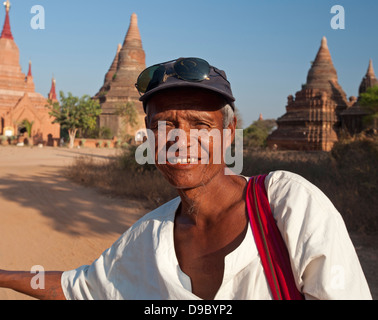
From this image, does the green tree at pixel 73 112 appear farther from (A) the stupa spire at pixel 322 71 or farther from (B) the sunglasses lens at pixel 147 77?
(B) the sunglasses lens at pixel 147 77

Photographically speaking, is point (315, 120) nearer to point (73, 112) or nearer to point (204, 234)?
point (73, 112)

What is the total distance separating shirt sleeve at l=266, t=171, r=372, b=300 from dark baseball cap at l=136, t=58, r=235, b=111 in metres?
0.45

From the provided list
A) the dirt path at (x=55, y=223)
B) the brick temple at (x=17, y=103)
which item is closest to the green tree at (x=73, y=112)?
the brick temple at (x=17, y=103)

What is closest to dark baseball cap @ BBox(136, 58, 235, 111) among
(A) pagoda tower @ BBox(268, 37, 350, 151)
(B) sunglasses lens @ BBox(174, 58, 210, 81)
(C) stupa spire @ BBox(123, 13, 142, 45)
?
(B) sunglasses lens @ BBox(174, 58, 210, 81)

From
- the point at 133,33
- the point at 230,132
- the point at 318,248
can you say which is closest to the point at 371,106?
the point at 230,132

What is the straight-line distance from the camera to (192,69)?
121 centimetres

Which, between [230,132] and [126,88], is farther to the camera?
[126,88]

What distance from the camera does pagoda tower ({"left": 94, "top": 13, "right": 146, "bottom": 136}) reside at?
33.4 meters

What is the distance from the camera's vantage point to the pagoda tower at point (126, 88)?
33.4 meters

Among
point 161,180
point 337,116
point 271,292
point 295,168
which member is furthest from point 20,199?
point 337,116

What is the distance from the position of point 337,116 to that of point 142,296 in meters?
26.3

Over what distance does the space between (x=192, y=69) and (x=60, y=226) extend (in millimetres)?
5005

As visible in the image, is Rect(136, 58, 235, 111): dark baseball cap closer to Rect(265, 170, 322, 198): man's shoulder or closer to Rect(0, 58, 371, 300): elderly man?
Rect(0, 58, 371, 300): elderly man
